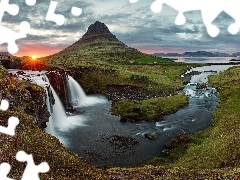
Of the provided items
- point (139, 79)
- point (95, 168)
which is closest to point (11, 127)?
point (95, 168)

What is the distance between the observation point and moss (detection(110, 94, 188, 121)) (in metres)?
→ 58.8

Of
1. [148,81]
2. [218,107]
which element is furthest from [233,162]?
[148,81]

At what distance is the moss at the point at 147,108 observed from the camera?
2317 inches

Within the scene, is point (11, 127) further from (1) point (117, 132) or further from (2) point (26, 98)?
(1) point (117, 132)

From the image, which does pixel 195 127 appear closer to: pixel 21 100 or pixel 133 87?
pixel 21 100

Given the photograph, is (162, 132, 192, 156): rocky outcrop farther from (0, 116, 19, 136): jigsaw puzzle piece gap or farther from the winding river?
(0, 116, 19, 136): jigsaw puzzle piece gap

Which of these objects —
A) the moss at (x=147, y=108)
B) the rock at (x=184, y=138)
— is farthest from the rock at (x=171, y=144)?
the moss at (x=147, y=108)

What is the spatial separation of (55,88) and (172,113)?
77.1 feet

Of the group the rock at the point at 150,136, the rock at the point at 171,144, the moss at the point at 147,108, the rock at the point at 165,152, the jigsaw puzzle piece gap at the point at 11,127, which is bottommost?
the rock at the point at 165,152

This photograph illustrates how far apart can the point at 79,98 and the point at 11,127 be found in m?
48.7

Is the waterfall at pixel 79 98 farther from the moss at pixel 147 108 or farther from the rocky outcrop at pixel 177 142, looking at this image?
the rocky outcrop at pixel 177 142

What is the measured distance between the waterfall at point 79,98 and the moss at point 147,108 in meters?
7.61

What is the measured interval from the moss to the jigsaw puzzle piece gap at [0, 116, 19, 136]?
29510 millimetres

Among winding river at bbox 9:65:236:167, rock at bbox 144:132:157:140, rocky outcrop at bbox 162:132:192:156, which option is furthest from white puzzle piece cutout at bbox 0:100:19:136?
rock at bbox 144:132:157:140
